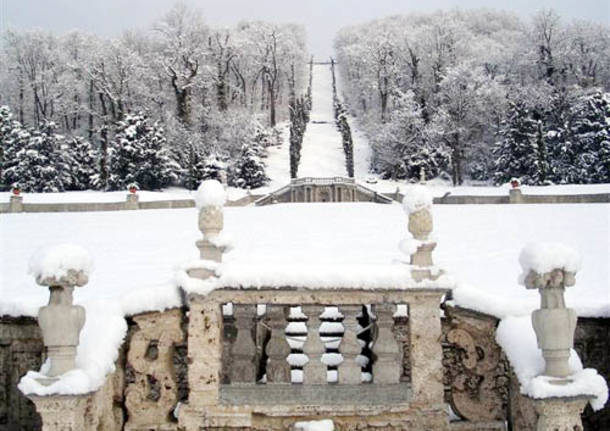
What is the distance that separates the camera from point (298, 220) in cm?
1416

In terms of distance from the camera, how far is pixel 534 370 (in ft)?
14.6

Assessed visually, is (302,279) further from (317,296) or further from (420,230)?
(420,230)

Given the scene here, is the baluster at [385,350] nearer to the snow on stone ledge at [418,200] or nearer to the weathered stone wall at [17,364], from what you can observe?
the snow on stone ledge at [418,200]

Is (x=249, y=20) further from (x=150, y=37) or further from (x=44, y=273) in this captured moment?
(x=44, y=273)

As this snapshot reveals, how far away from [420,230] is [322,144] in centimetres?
5359

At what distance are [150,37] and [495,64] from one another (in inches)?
1232

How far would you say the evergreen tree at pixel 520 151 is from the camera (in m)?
39.7

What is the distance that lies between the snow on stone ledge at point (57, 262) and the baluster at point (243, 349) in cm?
131

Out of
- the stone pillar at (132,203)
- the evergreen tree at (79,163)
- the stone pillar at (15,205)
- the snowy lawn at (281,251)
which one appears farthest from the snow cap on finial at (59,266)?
the evergreen tree at (79,163)

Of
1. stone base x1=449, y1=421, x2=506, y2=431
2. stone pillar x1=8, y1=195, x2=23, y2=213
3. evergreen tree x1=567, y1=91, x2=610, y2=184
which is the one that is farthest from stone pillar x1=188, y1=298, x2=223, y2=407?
evergreen tree x1=567, y1=91, x2=610, y2=184

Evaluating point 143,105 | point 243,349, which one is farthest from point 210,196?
point 143,105

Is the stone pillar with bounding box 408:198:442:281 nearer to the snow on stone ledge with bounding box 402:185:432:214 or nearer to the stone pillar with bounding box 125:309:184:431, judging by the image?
the snow on stone ledge with bounding box 402:185:432:214

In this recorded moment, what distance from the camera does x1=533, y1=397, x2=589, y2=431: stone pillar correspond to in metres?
4.36

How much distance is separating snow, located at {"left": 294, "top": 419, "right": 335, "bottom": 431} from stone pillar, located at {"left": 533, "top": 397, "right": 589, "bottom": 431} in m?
1.53
